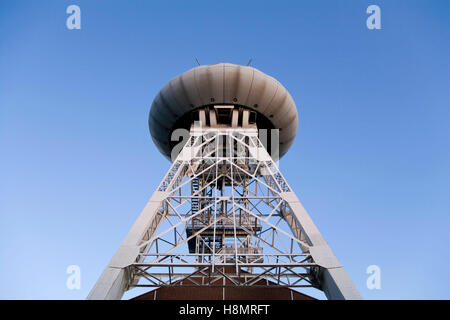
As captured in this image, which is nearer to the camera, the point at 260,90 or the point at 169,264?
the point at 169,264

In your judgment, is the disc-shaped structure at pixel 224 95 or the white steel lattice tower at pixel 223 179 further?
the disc-shaped structure at pixel 224 95

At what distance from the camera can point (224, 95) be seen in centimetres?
1565

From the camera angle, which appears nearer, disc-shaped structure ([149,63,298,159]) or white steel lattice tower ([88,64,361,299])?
white steel lattice tower ([88,64,361,299])

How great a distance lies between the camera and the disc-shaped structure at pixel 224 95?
15.3 meters

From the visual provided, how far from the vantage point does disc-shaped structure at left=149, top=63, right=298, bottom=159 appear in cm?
1530
